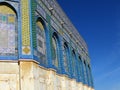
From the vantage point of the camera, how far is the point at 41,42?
1264 centimetres

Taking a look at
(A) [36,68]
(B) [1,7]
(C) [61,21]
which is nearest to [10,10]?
(B) [1,7]

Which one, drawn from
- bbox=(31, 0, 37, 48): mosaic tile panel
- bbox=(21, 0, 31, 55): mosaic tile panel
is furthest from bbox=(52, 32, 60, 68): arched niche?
bbox=(21, 0, 31, 55): mosaic tile panel

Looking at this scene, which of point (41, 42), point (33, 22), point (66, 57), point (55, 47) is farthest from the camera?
point (66, 57)

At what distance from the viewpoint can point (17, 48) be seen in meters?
10.8

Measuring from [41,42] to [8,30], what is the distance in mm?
2281

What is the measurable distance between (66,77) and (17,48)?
6.03m

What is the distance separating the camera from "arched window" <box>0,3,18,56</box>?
35.1 feet

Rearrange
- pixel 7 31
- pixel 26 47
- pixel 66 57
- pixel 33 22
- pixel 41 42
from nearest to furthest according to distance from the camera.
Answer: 1. pixel 26 47
2. pixel 7 31
3. pixel 33 22
4. pixel 41 42
5. pixel 66 57

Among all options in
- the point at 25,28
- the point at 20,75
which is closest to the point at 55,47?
the point at 25,28

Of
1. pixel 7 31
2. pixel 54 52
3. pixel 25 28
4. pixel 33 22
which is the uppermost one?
pixel 33 22

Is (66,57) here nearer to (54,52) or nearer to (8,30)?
(54,52)

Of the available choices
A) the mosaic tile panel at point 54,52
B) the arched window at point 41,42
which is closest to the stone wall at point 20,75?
the arched window at point 41,42

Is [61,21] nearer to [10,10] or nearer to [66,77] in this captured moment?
[66,77]

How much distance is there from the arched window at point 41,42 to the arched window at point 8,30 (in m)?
1.57
